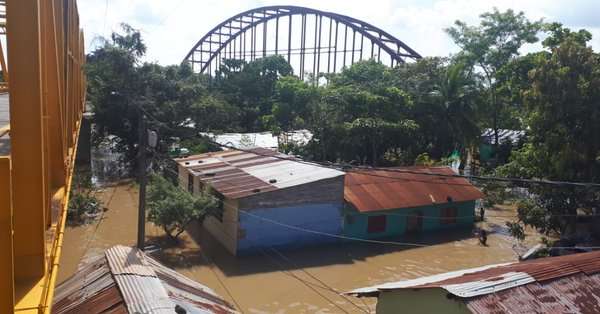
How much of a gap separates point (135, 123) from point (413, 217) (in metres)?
17.3

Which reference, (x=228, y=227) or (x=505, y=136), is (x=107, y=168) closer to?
(x=228, y=227)

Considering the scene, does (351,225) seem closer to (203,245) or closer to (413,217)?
(413,217)

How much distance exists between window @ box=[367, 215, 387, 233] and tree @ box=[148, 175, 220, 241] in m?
5.60

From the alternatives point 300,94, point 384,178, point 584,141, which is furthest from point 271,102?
point 584,141

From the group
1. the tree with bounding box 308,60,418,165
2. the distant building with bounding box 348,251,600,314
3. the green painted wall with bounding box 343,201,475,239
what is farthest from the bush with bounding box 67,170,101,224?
the distant building with bounding box 348,251,600,314

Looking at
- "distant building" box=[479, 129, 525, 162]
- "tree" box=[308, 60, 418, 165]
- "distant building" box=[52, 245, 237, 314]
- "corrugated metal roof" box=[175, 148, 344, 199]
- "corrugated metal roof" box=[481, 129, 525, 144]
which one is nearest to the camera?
"distant building" box=[52, 245, 237, 314]

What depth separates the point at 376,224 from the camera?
18578 mm

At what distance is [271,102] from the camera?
46.4 metres

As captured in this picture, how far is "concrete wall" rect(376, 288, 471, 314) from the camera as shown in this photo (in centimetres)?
895

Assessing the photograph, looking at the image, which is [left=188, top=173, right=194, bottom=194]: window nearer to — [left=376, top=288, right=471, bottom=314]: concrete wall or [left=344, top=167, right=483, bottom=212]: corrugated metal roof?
[left=344, top=167, right=483, bottom=212]: corrugated metal roof

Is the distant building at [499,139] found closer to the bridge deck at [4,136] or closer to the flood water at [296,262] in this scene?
the flood water at [296,262]

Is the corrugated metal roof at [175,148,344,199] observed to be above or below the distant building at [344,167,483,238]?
above

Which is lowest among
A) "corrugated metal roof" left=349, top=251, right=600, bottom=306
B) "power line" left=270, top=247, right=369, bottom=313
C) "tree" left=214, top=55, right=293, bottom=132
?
"power line" left=270, top=247, right=369, bottom=313

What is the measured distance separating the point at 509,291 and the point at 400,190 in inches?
428
